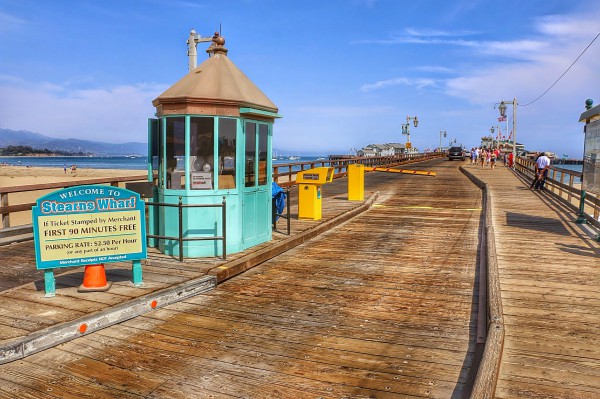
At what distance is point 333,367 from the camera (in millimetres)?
4223

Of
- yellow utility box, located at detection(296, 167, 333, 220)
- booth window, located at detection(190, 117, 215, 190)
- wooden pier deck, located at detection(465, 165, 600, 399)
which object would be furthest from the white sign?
wooden pier deck, located at detection(465, 165, 600, 399)

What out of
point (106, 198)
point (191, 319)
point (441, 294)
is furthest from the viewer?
point (441, 294)

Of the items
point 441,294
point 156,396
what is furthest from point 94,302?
point 441,294

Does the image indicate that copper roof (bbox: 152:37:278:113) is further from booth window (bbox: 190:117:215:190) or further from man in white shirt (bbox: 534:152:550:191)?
man in white shirt (bbox: 534:152:550:191)

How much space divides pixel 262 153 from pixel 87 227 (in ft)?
11.9

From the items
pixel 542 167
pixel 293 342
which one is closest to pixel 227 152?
pixel 293 342

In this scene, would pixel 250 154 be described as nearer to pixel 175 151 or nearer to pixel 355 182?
pixel 175 151

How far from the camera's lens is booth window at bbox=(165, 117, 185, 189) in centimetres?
765

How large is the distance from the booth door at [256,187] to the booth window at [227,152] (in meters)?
0.28

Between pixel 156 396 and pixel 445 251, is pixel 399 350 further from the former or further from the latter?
pixel 445 251

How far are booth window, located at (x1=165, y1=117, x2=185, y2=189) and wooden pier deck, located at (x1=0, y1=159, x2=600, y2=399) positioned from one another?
1.29m

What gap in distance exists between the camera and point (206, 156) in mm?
7652

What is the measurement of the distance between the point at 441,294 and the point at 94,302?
4.40 meters

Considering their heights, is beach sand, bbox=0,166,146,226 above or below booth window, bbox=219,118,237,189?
below
